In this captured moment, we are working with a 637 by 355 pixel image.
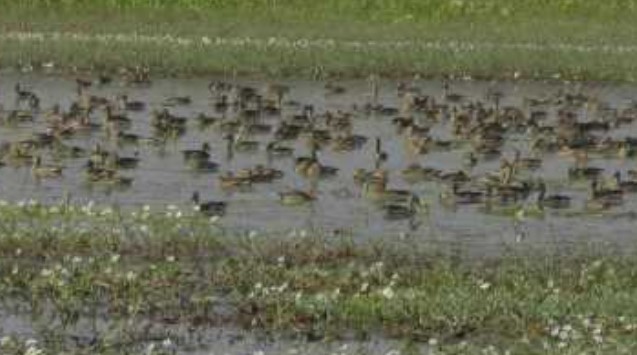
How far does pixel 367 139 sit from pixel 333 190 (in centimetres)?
512

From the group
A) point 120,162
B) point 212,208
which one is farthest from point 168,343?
point 120,162

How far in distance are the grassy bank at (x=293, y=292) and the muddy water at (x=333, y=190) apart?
5.47ft

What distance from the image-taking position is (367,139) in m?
29.7

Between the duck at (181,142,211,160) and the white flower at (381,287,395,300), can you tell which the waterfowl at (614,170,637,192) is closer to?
the duck at (181,142,211,160)

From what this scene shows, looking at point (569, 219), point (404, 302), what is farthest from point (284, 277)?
point (569, 219)

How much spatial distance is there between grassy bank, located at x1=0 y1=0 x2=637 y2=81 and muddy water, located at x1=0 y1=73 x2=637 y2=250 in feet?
20.9

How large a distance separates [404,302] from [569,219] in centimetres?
692

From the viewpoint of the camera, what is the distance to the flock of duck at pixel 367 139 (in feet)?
78.9

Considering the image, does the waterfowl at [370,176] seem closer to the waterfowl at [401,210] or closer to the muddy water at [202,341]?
the waterfowl at [401,210]

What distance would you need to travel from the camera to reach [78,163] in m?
26.0

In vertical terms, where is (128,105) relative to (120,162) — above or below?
below

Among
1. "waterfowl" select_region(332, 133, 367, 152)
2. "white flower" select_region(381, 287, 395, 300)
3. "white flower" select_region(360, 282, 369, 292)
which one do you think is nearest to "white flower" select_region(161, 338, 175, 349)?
"white flower" select_region(381, 287, 395, 300)

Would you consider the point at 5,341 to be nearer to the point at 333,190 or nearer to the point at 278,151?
the point at 333,190

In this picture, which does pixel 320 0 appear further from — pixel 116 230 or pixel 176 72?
pixel 116 230
